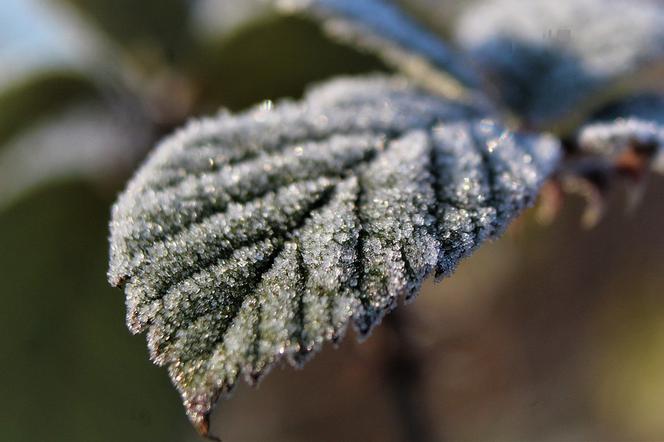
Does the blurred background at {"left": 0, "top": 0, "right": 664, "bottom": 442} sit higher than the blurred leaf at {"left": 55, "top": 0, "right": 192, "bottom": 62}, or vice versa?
the blurred leaf at {"left": 55, "top": 0, "right": 192, "bottom": 62}

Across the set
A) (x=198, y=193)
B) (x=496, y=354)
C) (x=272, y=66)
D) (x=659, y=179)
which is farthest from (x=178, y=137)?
(x=659, y=179)

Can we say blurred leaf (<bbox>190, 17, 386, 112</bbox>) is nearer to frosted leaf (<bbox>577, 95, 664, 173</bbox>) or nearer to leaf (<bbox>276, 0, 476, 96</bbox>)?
leaf (<bbox>276, 0, 476, 96</bbox>)

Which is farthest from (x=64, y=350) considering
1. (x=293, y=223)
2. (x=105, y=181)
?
(x=293, y=223)

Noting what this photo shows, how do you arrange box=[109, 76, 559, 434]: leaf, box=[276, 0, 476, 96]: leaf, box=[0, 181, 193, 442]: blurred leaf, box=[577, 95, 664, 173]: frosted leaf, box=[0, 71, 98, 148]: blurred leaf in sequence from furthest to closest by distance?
box=[0, 71, 98, 148]: blurred leaf, box=[0, 181, 193, 442]: blurred leaf, box=[276, 0, 476, 96]: leaf, box=[577, 95, 664, 173]: frosted leaf, box=[109, 76, 559, 434]: leaf

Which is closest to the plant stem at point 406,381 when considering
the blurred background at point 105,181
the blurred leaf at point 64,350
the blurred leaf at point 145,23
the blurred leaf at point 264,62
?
the blurred background at point 105,181

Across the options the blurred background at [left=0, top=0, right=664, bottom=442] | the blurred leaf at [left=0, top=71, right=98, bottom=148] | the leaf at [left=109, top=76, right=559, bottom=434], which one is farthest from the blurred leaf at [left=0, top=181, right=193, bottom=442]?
the leaf at [left=109, top=76, right=559, bottom=434]

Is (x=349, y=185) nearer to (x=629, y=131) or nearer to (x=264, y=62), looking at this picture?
(x=629, y=131)
